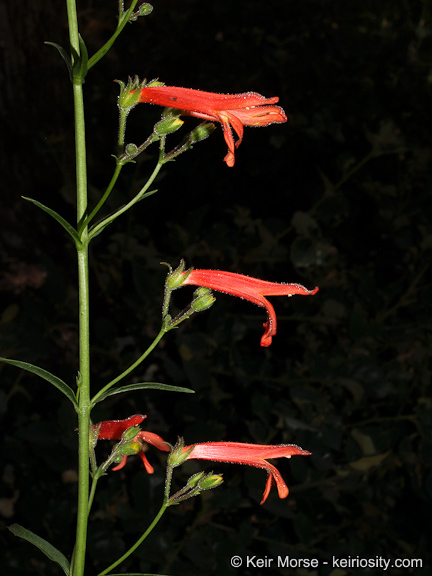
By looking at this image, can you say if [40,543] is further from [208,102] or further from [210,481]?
[208,102]

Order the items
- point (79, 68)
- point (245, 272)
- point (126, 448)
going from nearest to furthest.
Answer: point (79, 68) → point (126, 448) → point (245, 272)

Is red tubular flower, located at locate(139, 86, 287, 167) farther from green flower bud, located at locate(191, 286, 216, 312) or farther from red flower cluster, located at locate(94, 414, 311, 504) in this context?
red flower cluster, located at locate(94, 414, 311, 504)

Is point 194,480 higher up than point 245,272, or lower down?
higher up

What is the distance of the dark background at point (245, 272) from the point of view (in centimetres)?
123

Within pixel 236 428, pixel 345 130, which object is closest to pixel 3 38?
A: pixel 345 130

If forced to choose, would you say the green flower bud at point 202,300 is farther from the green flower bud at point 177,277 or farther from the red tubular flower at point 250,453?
the red tubular flower at point 250,453

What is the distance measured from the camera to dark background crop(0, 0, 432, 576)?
123cm

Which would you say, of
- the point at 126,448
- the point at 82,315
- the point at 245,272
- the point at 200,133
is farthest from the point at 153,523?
the point at 245,272

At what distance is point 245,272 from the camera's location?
5.27 feet

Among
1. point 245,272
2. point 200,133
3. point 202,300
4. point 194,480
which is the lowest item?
point 245,272

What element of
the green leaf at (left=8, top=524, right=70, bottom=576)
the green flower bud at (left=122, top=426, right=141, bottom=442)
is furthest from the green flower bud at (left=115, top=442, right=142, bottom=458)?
the green leaf at (left=8, top=524, right=70, bottom=576)

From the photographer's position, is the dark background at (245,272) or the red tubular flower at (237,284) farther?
the dark background at (245,272)

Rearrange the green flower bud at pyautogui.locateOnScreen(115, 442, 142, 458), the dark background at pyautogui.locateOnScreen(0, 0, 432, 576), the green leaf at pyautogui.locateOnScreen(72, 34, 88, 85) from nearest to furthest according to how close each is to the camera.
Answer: the green leaf at pyautogui.locateOnScreen(72, 34, 88, 85)
the green flower bud at pyautogui.locateOnScreen(115, 442, 142, 458)
the dark background at pyautogui.locateOnScreen(0, 0, 432, 576)

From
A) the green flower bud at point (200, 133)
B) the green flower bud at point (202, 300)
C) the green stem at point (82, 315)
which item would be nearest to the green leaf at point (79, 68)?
the green stem at point (82, 315)
